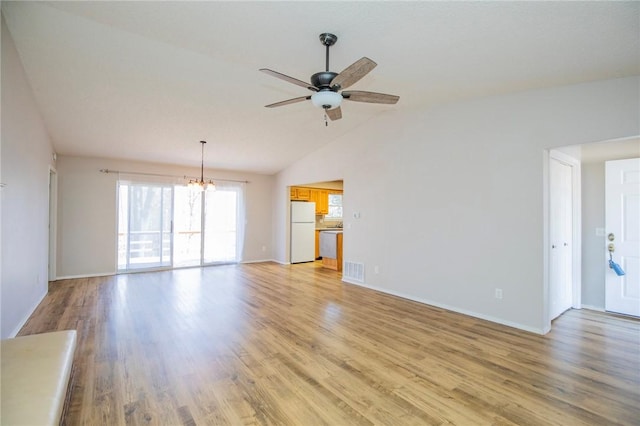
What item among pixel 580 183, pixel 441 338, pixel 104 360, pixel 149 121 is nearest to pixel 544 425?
pixel 441 338

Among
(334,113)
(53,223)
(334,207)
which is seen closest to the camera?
(334,113)

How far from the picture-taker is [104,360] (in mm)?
2693

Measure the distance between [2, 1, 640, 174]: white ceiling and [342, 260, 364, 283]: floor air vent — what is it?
9.25 ft

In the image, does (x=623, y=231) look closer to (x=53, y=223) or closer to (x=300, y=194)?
(x=300, y=194)

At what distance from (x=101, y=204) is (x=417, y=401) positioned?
22.1 ft

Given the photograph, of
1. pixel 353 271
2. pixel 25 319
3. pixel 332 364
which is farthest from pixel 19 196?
pixel 353 271

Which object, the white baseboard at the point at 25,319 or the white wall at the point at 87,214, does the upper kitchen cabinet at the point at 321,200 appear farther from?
the white baseboard at the point at 25,319

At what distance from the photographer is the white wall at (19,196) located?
107 inches

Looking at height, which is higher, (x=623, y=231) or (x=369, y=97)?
(x=369, y=97)

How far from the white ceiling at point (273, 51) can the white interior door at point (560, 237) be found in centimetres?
134

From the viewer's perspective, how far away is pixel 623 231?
3938 millimetres

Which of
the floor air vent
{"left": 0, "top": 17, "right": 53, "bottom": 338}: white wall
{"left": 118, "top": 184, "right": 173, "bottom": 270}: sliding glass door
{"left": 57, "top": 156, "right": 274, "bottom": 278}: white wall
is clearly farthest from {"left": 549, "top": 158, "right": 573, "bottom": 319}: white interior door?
{"left": 57, "top": 156, "right": 274, "bottom": 278}: white wall

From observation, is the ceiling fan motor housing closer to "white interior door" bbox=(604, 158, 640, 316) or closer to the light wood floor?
the light wood floor

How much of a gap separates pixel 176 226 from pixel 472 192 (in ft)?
20.3
